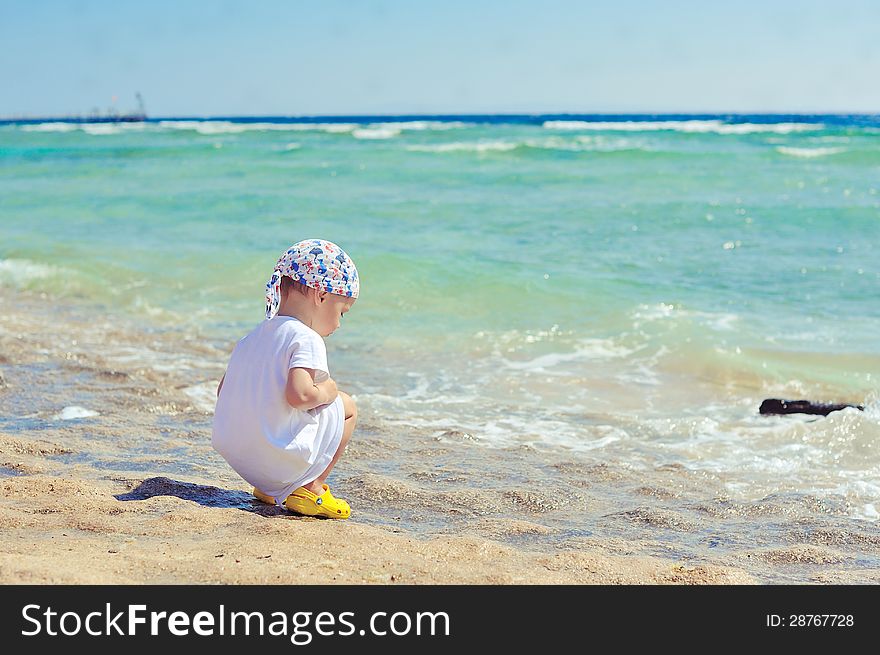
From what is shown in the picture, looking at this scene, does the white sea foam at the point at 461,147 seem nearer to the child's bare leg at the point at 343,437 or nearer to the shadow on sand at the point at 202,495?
the shadow on sand at the point at 202,495

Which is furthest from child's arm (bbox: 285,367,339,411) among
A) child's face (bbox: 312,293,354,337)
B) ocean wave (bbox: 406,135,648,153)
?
ocean wave (bbox: 406,135,648,153)

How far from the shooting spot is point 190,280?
11.0m

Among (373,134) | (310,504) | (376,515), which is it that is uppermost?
(373,134)

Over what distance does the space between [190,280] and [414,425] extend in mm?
5852

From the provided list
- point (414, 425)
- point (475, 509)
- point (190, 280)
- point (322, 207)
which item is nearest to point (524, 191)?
point (322, 207)

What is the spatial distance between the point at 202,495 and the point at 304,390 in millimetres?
889

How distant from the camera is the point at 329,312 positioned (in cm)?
371

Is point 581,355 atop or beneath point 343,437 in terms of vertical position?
beneath

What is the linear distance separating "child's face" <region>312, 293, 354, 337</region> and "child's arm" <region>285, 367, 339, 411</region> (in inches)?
7.6

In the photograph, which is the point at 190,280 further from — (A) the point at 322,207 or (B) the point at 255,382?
(B) the point at 255,382

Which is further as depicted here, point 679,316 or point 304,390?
point 679,316

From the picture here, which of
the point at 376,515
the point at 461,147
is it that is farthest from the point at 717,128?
the point at 376,515

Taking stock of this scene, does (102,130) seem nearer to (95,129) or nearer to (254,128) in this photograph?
(95,129)

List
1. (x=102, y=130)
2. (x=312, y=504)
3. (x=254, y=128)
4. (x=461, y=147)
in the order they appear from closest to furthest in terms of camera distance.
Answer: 1. (x=312, y=504)
2. (x=461, y=147)
3. (x=254, y=128)
4. (x=102, y=130)
